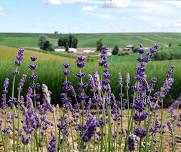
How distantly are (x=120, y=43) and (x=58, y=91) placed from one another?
122 metres

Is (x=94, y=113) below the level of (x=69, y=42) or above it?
above

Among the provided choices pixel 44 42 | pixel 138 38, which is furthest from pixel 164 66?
pixel 138 38

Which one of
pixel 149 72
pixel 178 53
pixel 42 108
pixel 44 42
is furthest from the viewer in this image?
pixel 44 42

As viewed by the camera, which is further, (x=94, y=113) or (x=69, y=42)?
(x=69, y=42)

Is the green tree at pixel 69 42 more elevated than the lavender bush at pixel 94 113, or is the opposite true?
the lavender bush at pixel 94 113

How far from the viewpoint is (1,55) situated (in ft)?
134

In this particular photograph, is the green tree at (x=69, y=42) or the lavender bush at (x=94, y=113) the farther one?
the green tree at (x=69, y=42)

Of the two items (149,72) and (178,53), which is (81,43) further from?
(149,72)

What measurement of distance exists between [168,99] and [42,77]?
3948mm

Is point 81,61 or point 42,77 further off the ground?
point 81,61

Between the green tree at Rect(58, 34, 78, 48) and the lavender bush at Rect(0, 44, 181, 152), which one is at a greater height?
the lavender bush at Rect(0, 44, 181, 152)

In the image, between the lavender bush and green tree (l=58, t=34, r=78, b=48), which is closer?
the lavender bush

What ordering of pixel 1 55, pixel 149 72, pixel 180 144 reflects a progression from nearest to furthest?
pixel 180 144
pixel 149 72
pixel 1 55

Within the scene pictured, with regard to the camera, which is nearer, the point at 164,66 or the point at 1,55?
the point at 164,66
